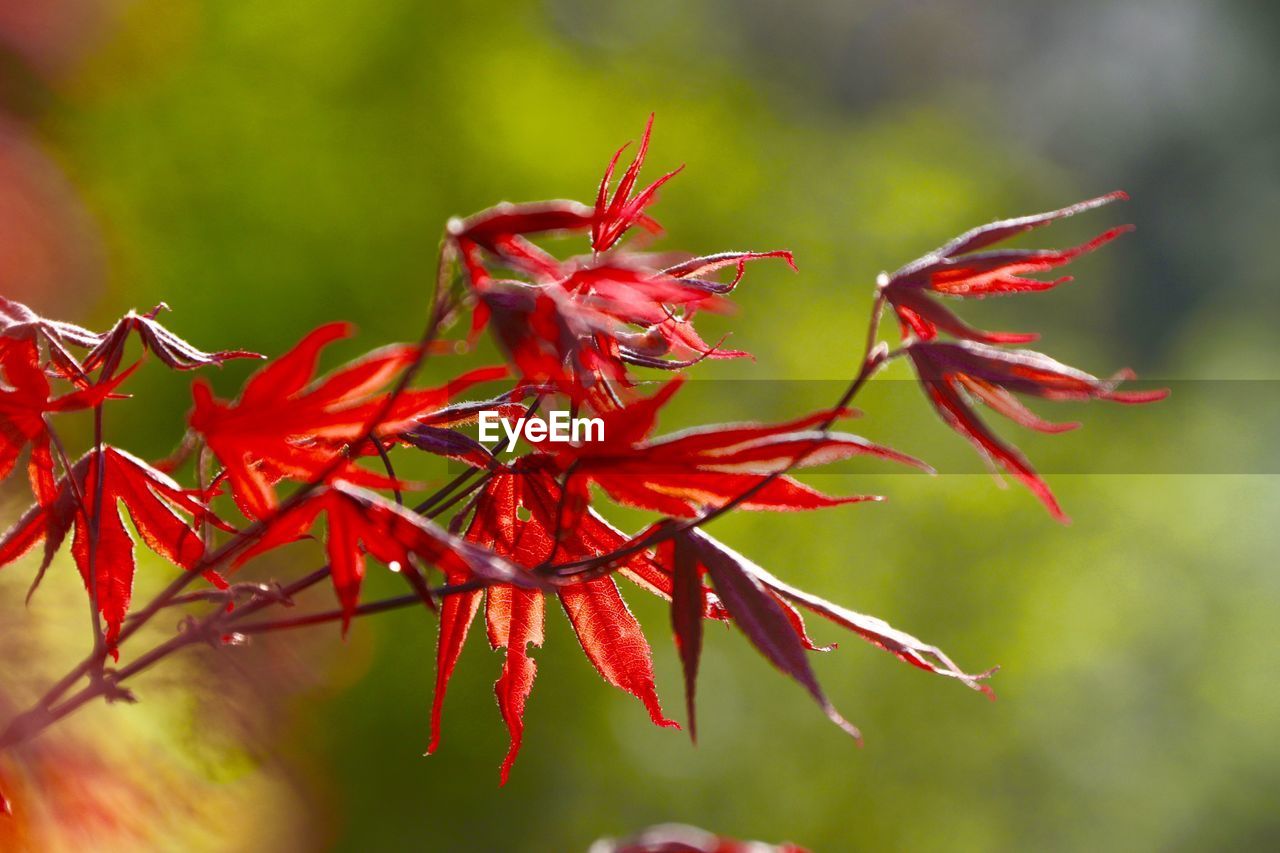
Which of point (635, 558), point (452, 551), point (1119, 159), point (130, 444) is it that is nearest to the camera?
point (452, 551)

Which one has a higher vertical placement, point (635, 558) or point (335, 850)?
point (635, 558)

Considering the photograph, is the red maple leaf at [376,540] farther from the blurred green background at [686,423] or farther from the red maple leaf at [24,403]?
the blurred green background at [686,423]

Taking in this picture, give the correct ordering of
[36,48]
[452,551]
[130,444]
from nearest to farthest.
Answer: [452,551] < [130,444] < [36,48]

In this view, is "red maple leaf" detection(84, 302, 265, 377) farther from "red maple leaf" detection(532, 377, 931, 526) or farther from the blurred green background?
the blurred green background

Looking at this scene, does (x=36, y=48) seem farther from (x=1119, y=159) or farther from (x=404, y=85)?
(x=1119, y=159)

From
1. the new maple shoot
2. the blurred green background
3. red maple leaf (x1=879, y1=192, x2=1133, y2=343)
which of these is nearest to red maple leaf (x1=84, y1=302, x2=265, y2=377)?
the new maple shoot

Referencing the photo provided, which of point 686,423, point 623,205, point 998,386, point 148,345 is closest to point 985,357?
point 998,386

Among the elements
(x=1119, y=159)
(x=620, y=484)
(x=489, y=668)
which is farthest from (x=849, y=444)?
(x=1119, y=159)

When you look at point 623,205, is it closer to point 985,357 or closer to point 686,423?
point 985,357
